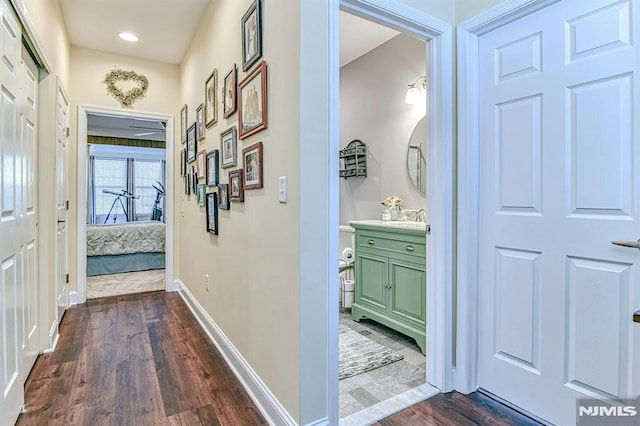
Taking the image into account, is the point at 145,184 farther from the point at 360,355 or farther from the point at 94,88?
the point at 360,355

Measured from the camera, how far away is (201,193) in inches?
123

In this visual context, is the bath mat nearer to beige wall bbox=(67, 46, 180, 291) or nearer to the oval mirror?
the oval mirror

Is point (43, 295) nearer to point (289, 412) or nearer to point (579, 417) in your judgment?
point (289, 412)

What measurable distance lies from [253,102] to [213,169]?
1.02 meters

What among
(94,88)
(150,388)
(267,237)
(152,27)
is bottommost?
(150,388)

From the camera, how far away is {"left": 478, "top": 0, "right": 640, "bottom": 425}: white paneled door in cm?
140

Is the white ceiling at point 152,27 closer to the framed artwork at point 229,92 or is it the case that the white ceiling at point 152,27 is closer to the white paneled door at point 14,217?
the framed artwork at point 229,92

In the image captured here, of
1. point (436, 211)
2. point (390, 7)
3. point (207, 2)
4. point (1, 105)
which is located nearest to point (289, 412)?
point (436, 211)

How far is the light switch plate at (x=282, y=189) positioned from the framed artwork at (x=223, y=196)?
2.98 feet

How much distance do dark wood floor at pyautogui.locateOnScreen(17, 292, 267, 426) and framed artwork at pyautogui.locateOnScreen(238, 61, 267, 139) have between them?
1477 mm

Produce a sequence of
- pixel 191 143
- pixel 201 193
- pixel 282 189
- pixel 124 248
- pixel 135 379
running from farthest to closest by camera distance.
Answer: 1. pixel 124 248
2. pixel 191 143
3. pixel 201 193
4. pixel 135 379
5. pixel 282 189

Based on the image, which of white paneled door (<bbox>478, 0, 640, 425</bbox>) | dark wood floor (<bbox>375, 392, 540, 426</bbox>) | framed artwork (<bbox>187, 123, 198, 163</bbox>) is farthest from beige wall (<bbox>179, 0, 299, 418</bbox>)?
white paneled door (<bbox>478, 0, 640, 425</bbox>)

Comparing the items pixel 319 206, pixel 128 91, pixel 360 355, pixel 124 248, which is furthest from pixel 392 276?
pixel 124 248

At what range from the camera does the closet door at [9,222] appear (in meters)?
1.46
